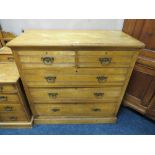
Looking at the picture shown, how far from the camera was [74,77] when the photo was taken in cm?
129

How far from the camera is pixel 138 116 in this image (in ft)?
6.15

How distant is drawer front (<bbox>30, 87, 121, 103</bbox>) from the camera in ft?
4.58

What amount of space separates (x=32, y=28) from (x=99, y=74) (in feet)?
3.36

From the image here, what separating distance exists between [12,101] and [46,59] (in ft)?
2.24

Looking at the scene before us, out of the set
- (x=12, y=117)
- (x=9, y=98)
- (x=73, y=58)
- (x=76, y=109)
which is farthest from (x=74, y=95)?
(x=12, y=117)

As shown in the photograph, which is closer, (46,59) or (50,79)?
(46,59)

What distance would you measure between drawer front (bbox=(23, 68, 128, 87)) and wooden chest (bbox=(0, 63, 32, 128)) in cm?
16

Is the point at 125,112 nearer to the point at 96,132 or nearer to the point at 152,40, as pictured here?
the point at 96,132

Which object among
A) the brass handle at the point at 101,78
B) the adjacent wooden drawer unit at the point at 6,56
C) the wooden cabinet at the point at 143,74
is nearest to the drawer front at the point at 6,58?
the adjacent wooden drawer unit at the point at 6,56

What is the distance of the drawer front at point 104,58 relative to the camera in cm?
114

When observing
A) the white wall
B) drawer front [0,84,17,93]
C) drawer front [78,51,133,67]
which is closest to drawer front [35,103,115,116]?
drawer front [0,84,17,93]

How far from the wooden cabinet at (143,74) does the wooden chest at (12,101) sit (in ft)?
4.40

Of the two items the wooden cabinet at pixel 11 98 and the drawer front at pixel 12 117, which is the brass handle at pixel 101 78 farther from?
the drawer front at pixel 12 117

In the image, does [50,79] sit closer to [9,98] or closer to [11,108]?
[9,98]
